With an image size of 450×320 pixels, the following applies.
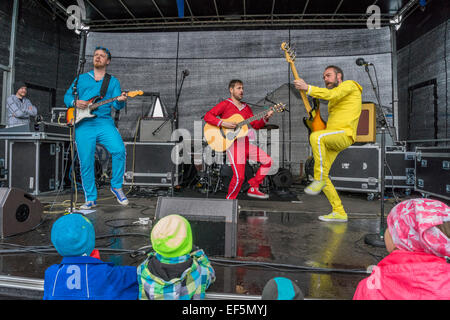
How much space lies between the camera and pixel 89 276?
1.25 m

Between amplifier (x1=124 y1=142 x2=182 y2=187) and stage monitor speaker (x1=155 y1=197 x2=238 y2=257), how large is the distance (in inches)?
141

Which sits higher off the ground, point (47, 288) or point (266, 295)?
point (266, 295)

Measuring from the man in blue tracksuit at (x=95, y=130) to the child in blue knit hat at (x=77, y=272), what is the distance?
2747 millimetres

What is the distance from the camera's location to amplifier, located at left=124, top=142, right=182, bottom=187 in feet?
18.9

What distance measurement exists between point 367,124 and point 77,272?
5811 mm

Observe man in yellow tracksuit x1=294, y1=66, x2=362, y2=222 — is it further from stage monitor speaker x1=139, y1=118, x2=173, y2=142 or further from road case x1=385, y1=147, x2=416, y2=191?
stage monitor speaker x1=139, y1=118, x2=173, y2=142

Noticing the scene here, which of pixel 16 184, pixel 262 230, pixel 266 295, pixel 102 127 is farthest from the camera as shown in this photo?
pixel 16 184

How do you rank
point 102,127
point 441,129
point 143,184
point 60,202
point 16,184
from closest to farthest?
point 102,127, point 60,202, point 16,184, point 143,184, point 441,129

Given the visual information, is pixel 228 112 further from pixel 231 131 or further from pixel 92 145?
pixel 92 145

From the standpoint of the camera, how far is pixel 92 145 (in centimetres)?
387

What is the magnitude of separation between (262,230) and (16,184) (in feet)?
15.8

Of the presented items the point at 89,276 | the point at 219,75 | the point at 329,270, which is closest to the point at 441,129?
the point at 219,75

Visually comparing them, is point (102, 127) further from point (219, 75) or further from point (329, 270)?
point (219, 75)

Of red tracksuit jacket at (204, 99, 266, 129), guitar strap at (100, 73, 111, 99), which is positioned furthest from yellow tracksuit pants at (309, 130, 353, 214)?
guitar strap at (100, 73, 111, 99)
